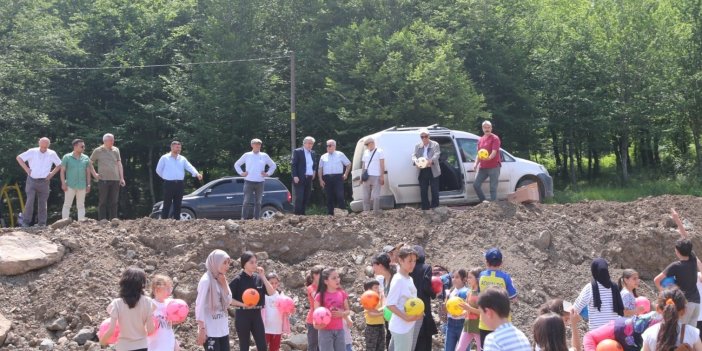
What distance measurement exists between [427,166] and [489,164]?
1.23 m

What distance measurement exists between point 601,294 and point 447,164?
10.0 meters

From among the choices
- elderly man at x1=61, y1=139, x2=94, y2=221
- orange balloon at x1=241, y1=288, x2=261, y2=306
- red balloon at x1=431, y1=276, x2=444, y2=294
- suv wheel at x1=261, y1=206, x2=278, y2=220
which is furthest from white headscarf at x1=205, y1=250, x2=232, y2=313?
suv wheel at x1=261, y1=206, x2=278, y2=220

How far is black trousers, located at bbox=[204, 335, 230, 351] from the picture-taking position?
9.83 m

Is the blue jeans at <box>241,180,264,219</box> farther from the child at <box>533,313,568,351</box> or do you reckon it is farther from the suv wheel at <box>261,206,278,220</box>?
the child at <box>533,313,568,351</box>

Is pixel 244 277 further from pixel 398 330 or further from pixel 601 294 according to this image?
pixel 601 294

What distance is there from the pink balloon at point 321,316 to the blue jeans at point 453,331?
169 centimetres

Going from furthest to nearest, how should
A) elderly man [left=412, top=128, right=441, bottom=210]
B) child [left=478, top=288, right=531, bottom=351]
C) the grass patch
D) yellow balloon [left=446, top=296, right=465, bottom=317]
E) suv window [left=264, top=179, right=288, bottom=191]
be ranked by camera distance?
1. the grass patch
2. suv window [left=264, top=179, right=288, bottom=191]
3. elderly man [left=412, top=128, right=441, bottom=210]
4. yellow balloon [left=446, top=296, right=465, bottom=317]
5. child [left=478, top=288, right=531, bottom=351]

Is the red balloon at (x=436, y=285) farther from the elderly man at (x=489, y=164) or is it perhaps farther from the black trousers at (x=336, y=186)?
the black trousers at (x=336, y=186)

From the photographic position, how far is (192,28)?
40594 millimetres

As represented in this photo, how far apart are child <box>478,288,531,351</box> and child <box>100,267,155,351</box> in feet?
11.2

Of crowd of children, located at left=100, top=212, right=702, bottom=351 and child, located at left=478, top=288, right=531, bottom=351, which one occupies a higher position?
child, located at left=478, top=288, right=531, bottom=351

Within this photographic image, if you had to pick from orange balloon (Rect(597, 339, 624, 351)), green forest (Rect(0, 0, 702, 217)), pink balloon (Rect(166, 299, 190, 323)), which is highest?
green forest (Rect(0, 0, 702, 217))

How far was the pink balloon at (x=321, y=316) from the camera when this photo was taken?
990 centimetres

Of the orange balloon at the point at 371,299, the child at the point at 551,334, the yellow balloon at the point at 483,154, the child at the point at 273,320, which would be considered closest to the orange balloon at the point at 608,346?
the child at the point at 551,334
